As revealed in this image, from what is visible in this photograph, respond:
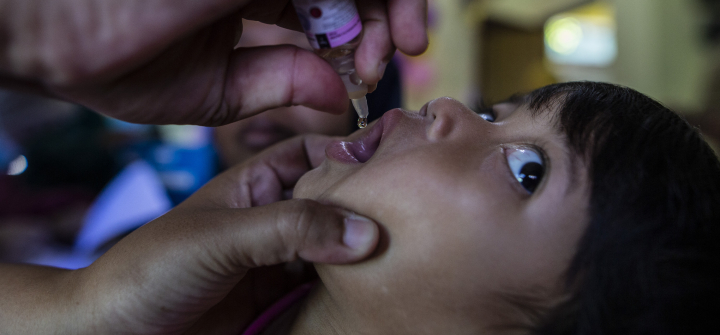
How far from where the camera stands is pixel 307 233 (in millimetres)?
657

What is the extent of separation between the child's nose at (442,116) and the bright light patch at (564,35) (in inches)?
164

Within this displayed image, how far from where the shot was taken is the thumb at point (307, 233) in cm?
65

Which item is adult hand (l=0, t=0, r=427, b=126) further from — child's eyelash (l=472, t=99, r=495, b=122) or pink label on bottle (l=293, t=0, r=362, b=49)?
child's eyelash (l=472, t=99, r=495, b=122)

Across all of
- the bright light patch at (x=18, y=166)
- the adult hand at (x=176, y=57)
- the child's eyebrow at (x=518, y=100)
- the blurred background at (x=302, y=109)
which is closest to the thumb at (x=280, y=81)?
the adult hand at (x=176, y=57)

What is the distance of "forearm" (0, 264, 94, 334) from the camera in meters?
0.73

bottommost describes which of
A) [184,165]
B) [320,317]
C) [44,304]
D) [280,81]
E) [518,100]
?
[184,165]

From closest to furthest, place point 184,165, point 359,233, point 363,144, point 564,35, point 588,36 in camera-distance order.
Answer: point 359,233 < point 363,144 < point 184,165 < point 588,36 < point 564,35

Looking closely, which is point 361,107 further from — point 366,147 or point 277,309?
point 277,309

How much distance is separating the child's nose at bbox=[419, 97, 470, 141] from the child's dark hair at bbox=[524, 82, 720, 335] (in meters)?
0.18

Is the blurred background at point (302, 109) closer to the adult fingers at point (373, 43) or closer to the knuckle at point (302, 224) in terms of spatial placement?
the adult fingers at point (373, 43)

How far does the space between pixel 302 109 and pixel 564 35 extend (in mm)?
3803

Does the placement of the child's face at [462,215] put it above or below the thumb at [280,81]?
below

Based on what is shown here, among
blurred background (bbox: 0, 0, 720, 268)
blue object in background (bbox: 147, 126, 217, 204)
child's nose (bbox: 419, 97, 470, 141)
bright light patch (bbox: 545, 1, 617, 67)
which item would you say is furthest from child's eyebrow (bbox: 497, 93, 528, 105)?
bright light patch (bbox: 545, 1, 617, 67)

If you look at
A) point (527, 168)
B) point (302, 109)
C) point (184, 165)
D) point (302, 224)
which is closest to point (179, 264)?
point (302, 224)
